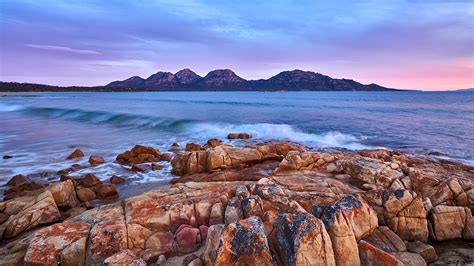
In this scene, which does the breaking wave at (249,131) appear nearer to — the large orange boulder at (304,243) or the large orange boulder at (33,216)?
the large orange boulder at (304,243)

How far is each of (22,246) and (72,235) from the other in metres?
1.16

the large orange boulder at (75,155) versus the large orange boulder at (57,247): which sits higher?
the large orange boulder at (57,247)

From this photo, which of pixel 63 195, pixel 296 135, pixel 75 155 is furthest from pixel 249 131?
pixel 63 195

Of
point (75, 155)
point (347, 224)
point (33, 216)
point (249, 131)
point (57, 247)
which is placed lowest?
point (249, 131)

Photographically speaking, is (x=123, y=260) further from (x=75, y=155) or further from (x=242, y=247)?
(x=75, y=155)

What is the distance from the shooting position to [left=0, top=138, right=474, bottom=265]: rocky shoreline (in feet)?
A: 15.5

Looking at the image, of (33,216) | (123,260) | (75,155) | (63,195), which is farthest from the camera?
(75,155)

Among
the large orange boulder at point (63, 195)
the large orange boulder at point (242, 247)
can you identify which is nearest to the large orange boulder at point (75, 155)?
the large orange boulder at point (63, 195)

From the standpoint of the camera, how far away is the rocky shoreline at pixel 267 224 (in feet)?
15.5

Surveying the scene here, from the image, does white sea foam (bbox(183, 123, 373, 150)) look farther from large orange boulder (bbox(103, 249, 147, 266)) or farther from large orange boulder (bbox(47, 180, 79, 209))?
large orange boulder (bbox(103, 249, 147, 266))

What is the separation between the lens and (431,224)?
6301mm

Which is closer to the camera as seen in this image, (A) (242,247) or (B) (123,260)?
(A) (242,247)

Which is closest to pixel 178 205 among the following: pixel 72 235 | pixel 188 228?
pixel 188 228

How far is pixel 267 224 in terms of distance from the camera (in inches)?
216
